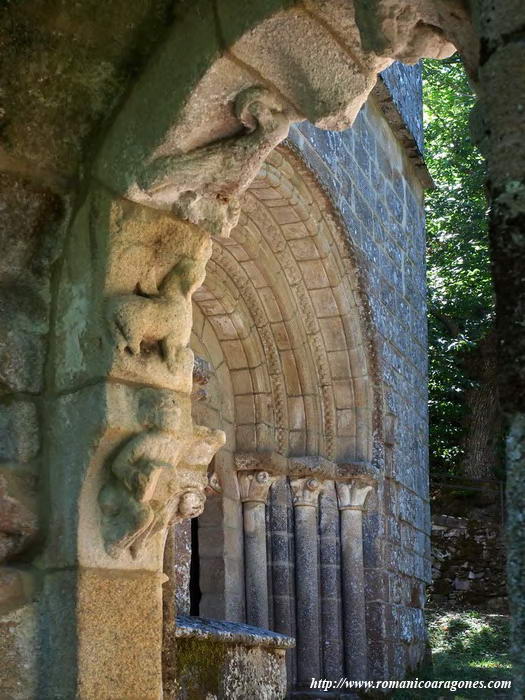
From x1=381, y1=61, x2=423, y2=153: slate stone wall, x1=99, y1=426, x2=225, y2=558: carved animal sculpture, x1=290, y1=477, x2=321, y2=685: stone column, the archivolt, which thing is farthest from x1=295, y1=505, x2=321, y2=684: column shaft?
x1=99, y1=426, x2=225, y2=558: carved animal sculpture

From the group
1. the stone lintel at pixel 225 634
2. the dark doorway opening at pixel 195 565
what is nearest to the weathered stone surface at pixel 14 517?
the stone lintel at pixel 225 634

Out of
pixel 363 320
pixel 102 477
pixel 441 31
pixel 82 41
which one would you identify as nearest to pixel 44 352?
pixel 102 477

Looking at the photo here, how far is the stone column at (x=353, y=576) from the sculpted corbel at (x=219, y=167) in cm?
468

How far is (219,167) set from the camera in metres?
3.11

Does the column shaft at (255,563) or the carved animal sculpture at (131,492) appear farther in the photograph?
the column shaft at (255,563)

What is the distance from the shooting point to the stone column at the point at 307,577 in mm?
7426

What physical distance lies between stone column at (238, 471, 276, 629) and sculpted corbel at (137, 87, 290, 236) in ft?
14.3

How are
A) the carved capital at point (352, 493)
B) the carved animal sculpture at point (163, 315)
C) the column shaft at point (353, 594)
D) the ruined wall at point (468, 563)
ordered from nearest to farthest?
the carved animal sculpture at point (163, 315) → the column shaft at point (353, 594) → the carved capital at point (352, 493) → the ruined wall at point (468, 563)

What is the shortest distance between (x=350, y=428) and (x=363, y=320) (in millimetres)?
744

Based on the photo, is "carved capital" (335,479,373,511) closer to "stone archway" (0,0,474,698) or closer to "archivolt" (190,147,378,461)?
"archivolt" (190,147,378,461)

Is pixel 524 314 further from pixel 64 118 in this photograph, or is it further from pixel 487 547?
pixel 487 547

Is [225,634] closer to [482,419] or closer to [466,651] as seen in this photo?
[466,651]

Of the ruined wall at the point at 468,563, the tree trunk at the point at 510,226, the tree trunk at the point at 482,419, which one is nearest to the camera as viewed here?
the tree trunk at the point at 510,226

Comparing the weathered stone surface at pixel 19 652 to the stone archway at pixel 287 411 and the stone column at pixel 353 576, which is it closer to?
the stone archway at pixel 287 411
